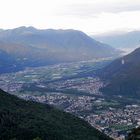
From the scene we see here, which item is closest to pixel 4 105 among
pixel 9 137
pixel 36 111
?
pixel 36 111

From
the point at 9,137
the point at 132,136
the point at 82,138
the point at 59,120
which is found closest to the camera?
the point at 132,136

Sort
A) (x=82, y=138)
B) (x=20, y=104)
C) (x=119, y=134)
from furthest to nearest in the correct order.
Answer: (x=119, y=134) < (x=20, y=104) < (x=82, y=138)

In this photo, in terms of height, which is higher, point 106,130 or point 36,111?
point 36,111

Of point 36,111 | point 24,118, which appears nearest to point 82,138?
point 24,118

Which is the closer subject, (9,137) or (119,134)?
(9,137)

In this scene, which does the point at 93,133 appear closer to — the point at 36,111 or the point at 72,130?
the point at 72,130

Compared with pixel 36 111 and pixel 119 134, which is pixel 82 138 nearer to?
pixel 36 111
